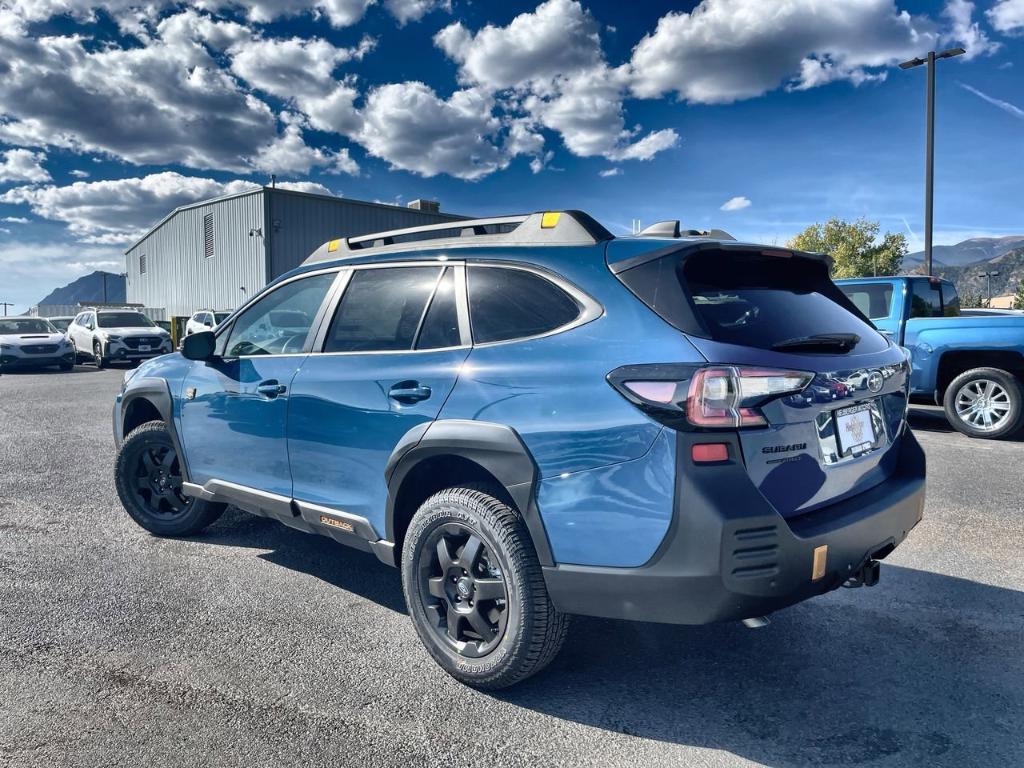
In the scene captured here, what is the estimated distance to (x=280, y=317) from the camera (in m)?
3.82

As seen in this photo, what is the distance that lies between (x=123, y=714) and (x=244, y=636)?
0.65 metres

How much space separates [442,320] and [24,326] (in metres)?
20.9

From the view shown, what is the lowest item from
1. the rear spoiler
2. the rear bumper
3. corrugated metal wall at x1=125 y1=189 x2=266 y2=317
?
the rear bumper

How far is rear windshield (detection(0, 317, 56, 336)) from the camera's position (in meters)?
19.2

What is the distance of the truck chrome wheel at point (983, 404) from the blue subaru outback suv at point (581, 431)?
5.83 m

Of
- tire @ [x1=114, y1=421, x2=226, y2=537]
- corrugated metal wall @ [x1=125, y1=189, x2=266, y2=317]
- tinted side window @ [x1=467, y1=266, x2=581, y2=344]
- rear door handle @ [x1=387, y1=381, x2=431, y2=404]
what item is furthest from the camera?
corrugated metal wall @ [x1=125, y1=189, x2=266, y2=317]

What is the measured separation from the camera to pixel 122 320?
19.8 metres

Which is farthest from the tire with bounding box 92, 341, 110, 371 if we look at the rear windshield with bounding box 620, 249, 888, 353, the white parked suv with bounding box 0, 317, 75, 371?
the rear windshield with bounding box 620, 249, 888, 353

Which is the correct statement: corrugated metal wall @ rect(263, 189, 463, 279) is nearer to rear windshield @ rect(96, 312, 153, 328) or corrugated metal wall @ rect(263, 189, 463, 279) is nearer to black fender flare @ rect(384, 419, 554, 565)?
rear windshield @ rect(96, 312, 153, 328)

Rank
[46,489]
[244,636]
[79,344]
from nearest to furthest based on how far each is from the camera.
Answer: [244,636] < [46,489] < [79,344]

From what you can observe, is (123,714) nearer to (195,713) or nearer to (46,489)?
(195,713)

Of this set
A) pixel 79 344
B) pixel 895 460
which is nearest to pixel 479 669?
pixel 895 460

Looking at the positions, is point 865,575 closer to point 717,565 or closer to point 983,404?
point 717,565

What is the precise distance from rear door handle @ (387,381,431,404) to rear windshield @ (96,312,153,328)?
19489 millimetres
